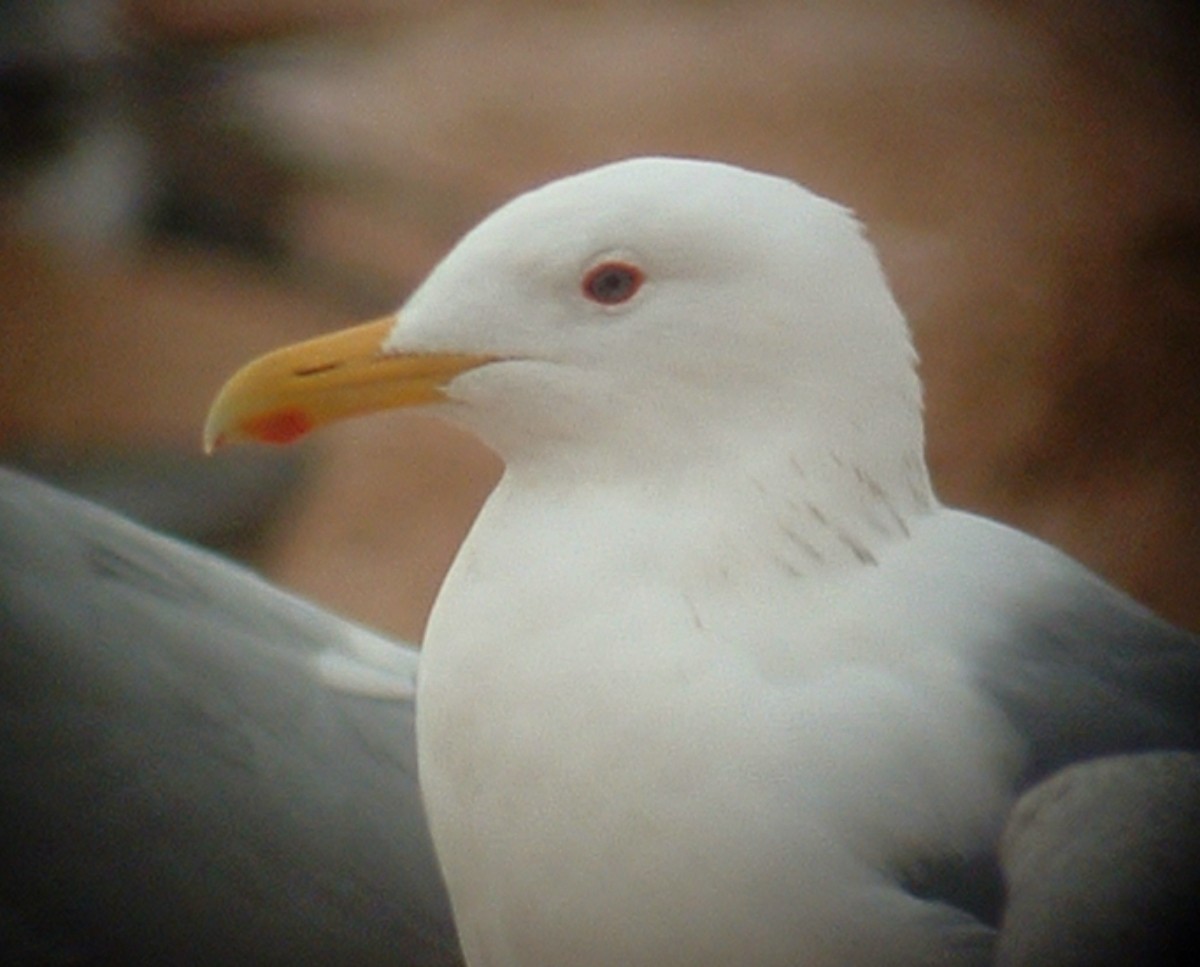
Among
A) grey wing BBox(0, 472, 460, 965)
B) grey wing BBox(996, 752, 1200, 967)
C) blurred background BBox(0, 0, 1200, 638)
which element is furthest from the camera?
blurred background BBox(0, 0, 1200, 638)

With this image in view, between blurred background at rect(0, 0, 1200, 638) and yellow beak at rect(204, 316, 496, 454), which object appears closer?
yellow beak at rect(204, 316, 496, 454)

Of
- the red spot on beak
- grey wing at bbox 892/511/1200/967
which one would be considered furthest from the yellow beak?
grey wing at bbox 892/511/1200/967

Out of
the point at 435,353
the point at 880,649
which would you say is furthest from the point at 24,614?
the point at 880,649

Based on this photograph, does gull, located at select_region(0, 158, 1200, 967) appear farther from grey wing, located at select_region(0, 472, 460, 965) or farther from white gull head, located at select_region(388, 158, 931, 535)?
grey wing, located at select_region(0, 472, 460, 965)

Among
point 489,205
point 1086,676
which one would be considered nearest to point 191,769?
point 1086,676

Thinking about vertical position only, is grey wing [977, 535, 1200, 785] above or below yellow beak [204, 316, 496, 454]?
below

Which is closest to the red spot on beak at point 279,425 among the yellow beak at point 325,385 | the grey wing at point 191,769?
the yellow beak at point 325,385

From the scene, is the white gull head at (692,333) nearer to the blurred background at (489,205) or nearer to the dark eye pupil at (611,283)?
the dark eye pupil at (611,283)

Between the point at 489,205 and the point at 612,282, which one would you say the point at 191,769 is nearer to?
the point at 612,282
